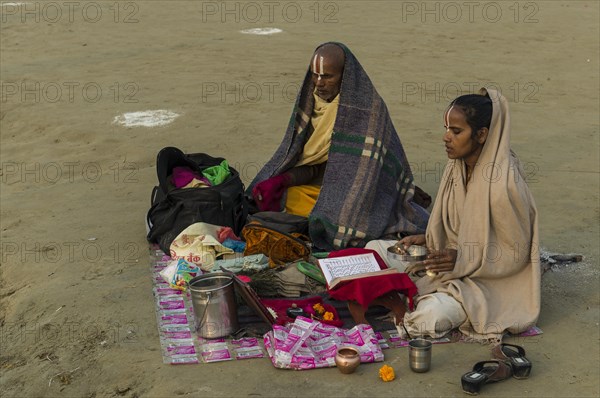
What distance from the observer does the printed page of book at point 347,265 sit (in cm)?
526

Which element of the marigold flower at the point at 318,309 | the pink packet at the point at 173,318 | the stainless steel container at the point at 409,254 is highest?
the stainless steel container at the point at 409,254

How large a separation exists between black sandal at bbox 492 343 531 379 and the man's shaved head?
2295 millimetres

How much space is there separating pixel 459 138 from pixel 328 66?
1.47m

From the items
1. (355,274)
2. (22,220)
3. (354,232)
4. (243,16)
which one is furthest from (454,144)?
(243,16)

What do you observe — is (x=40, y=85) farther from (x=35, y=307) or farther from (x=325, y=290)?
(x=325, y=290)

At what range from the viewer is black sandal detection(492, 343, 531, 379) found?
14.7ft

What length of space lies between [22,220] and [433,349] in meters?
3.75

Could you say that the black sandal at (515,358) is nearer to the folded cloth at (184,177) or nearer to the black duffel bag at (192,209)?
the black duffel bag at (192,209)

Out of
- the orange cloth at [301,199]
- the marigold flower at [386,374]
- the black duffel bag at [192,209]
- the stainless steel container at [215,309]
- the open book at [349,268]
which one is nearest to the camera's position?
the marigold flower at [386,374]

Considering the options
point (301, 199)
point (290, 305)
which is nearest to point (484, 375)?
point (290, 305)

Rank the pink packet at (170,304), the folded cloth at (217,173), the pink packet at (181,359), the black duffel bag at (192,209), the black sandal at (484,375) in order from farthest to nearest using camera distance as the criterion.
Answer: the folded cloth at (217,173) → the black duffel bag at (192,209) → the pink packet at (170,304) → the pink packet at (181,359) → the black sandal at (484,375)

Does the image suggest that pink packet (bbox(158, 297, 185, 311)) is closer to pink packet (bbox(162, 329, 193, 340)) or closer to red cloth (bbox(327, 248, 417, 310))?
pink packet (bbox(162, 329, 193, 340))

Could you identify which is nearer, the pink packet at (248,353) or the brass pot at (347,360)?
the brass pot at (347,360)

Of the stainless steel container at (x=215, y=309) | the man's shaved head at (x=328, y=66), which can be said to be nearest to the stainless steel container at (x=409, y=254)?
the stainless steel container at (x=215, y=309)
